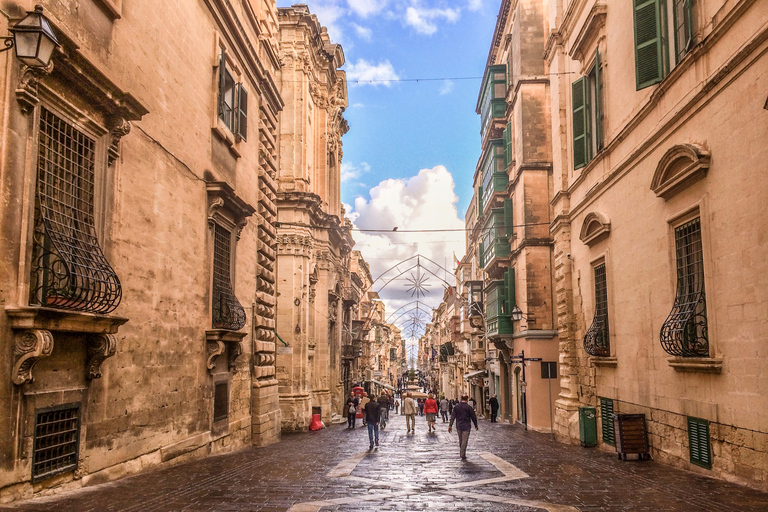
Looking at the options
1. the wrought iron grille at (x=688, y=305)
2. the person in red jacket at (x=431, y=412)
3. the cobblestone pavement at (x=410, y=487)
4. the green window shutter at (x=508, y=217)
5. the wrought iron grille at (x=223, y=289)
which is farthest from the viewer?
the green window shutter at (x=508, y=217)

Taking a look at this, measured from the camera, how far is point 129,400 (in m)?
9.78

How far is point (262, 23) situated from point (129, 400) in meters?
12.5

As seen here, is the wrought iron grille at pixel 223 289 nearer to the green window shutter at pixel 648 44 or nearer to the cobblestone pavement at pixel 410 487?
the cobblestone pavement at pixel 410 487

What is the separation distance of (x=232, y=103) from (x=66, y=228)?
27.4ft

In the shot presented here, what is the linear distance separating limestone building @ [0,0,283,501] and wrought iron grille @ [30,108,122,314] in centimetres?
2

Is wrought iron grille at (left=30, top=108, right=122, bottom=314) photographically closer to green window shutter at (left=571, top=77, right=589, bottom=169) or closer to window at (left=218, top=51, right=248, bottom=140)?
window at (left=218, top=51, right=248, bottom=140)

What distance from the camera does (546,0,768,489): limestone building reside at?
30.6ft

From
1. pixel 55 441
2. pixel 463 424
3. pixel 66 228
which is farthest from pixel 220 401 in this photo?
pixel 66 228

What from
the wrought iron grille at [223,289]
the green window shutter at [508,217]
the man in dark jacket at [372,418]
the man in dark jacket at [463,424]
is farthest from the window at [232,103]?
the green window shutter at [508,217]

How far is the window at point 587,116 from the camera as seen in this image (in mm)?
16500

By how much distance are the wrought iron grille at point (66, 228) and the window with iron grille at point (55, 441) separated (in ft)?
4.01

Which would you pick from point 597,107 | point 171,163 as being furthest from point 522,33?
point 171,163

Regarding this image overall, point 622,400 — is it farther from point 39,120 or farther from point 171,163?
point 39,120

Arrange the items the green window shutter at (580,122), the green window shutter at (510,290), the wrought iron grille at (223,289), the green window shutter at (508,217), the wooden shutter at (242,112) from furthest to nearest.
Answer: the green window shutter at (508,217), the green window shutter at (510,290), the green window shutter at (580,122), the wooden shutter at (242,112), the wrought iron grille at (223,289)
